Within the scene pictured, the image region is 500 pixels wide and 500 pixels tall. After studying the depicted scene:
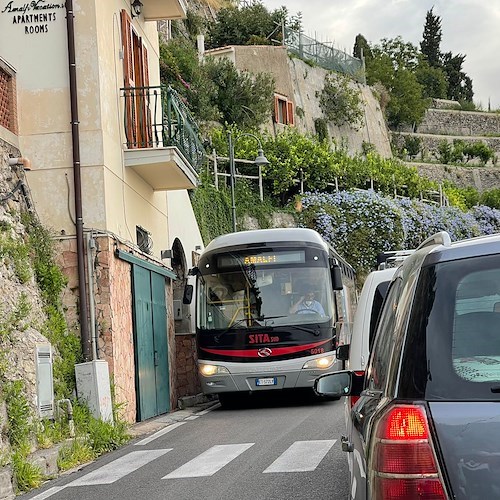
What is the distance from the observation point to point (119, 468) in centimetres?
1135

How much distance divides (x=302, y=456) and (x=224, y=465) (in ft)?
2.95

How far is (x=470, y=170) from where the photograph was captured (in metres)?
77.1

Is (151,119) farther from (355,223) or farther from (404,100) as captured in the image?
(404,100)

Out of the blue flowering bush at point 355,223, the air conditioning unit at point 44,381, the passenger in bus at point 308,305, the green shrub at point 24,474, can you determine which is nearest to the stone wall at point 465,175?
the blue flowering bush at point 355,223

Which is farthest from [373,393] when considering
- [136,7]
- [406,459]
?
[136,7]

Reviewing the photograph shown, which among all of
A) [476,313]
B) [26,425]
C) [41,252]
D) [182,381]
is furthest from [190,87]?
[476,313]

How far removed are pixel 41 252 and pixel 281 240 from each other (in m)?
5.61

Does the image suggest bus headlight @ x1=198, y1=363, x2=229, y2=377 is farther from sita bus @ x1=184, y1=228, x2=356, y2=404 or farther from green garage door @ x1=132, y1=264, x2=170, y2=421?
green garage door @ x1=132, y1=264, x2=170, y2=421

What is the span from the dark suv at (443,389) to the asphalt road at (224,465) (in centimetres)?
509

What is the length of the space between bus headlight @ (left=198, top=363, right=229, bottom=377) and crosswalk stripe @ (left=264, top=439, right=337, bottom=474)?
6.69m

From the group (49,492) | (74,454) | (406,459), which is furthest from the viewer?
(74,454)

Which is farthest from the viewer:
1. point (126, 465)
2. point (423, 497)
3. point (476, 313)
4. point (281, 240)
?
point (281, 240)

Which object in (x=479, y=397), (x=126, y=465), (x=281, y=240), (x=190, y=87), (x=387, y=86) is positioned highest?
(x=387, y=86)

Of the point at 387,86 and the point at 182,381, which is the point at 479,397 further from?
the point at 387,86
